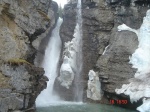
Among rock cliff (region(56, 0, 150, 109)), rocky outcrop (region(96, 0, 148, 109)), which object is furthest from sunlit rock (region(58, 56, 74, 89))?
rocky outcrop (region(96, 0, 148, 109))

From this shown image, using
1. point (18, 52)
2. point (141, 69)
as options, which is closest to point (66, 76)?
point (141, 69)

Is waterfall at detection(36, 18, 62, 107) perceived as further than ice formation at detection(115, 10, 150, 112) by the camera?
Yes

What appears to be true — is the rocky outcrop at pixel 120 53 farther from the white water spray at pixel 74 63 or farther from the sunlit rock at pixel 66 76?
the sunlit rock at pixel 66 76

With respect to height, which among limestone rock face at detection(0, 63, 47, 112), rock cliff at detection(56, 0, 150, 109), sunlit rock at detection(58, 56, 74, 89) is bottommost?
limestone rock face at detection(0, 63, 47, 112)

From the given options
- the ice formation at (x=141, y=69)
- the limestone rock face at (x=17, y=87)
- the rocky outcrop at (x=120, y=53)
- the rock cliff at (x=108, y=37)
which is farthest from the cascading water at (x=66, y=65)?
the limestone rock face at (x=17, y=87)

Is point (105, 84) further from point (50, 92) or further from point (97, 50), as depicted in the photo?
point (50, 92)

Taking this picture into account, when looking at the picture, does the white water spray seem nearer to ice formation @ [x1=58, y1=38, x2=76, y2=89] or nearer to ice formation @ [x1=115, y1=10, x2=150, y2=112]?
ice formation @ [x1=58, y1=38, x2=76, y2=89]

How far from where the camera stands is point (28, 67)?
14.3 meters

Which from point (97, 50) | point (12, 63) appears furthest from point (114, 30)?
point (12, 63)

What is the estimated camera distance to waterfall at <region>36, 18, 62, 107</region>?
27984 millimetres

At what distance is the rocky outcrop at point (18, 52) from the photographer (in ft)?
43.2

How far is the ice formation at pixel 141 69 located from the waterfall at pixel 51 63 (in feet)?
29.1

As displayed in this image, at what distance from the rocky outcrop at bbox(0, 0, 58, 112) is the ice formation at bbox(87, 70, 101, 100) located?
35.5 feet

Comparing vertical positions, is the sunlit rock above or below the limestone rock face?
above
